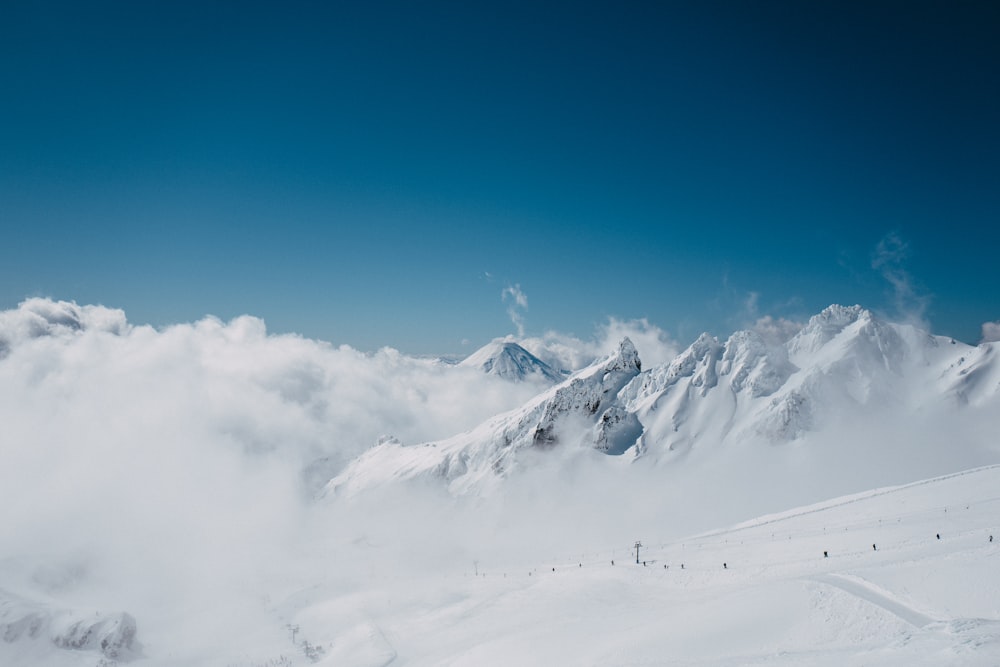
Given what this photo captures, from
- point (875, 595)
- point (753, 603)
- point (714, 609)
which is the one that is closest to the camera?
point (875, 595)

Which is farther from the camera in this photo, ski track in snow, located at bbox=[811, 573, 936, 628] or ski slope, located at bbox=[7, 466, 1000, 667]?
ski track in snow, located at bbox=[811, 573, 936, 628]

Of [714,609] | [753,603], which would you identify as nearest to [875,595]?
[753,603]

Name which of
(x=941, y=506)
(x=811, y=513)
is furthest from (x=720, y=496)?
(x=941, y=506)

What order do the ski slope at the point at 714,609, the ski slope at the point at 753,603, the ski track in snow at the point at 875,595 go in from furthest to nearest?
the ski track in snow at the point at 875,595 → the ski slope at the point at 714,609 → the ski slope at the point at 753,603

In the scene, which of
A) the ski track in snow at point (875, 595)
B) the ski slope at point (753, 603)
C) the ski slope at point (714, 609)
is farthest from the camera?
the ski track in snow at point (875, 595)

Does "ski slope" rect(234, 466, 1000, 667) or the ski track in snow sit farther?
the ski track in snow

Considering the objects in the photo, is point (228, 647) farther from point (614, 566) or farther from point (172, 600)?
point (614, 566)

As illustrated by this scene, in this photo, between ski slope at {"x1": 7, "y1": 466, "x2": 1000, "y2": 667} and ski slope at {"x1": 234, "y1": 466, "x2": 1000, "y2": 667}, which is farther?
ski slope at {"x1": 7, "y1": 466, "x2": 1000, "y2": 667}

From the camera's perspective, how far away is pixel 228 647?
93.8 m

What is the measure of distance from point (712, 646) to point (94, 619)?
371 feet

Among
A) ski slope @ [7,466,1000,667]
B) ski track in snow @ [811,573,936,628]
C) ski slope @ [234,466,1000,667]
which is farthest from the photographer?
ski track in snow @ [811,573,936,628]

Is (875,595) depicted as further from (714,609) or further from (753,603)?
(714,609)

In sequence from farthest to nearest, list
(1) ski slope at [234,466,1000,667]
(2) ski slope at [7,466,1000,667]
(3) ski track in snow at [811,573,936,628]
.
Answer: (3) ski track in snow at [811,573,936,628] → (2) ski slope at [7,466,1000,667] → (1) ski slope at [234,466,1000,667]

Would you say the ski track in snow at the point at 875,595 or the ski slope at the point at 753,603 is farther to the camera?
the ski track in snow at the point at 875,595
